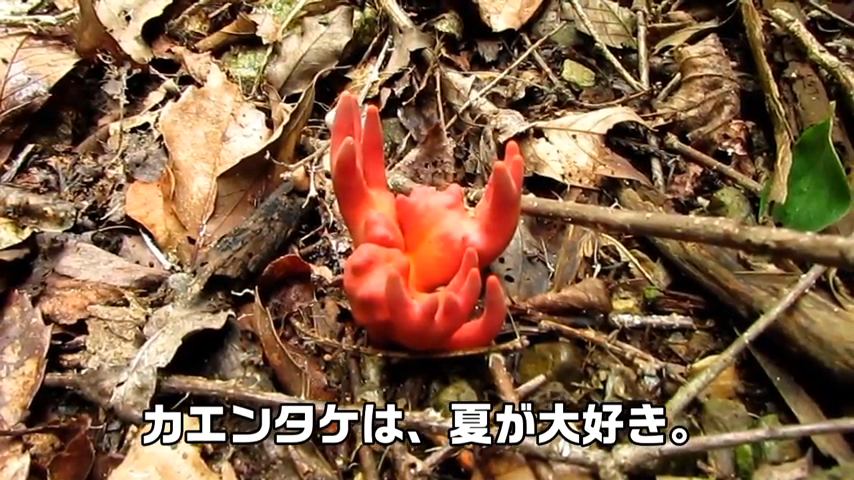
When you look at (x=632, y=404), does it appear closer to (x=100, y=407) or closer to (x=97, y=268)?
(x=100, y=407)

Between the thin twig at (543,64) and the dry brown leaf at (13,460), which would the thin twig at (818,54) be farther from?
the dry brown leaf at (13,460)

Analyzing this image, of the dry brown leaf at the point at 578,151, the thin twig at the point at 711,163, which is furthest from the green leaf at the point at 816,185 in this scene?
the dry brown leaf at the point at 578,151

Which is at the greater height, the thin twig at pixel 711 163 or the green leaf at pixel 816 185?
the green leaf at pixel 816 185

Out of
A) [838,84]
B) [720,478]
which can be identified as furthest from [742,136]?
[720,478]

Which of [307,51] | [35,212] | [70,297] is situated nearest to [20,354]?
[70,297]

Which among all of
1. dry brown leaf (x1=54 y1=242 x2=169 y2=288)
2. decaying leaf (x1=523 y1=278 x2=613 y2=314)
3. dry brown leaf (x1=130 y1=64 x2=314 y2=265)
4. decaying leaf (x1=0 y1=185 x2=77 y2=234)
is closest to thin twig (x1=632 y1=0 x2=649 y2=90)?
decaying leaf (x1=523 y1=278 x2=613 y2=314)

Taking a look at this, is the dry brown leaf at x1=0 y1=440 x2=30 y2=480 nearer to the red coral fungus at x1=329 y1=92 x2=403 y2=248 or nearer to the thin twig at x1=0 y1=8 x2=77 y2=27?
the red coral fungus at x1=329 y1=92 x2=403 y2=248
